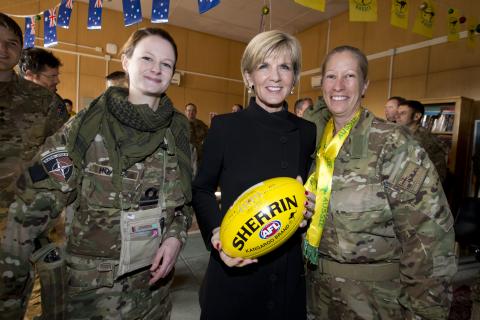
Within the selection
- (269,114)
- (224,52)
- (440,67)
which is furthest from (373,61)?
(269,114)

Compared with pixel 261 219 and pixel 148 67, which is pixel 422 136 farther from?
pixel 148 67

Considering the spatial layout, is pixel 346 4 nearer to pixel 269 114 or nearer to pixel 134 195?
pixel 269 114

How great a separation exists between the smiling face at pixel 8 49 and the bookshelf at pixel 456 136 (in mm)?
5476

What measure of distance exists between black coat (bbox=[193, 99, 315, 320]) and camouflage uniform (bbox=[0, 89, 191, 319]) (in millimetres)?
252

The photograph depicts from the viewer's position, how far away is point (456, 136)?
4594mm

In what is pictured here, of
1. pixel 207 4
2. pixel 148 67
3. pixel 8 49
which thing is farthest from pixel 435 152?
pixel 8 49

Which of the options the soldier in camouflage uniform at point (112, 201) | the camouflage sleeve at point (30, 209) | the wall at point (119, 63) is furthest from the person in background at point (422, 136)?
the wall at point (119, 63)

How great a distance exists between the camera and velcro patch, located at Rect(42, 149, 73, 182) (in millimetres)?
1089

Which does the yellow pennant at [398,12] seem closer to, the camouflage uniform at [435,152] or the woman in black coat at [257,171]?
the camouflage uniform at [435,152]

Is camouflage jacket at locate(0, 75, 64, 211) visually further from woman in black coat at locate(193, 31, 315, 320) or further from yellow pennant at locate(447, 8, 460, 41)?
yellow pennant at locate(447, 8, 460, 41)

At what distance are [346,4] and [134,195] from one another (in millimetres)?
7422

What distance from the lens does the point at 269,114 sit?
1338 millimetres

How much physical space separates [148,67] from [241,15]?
7.34 metres

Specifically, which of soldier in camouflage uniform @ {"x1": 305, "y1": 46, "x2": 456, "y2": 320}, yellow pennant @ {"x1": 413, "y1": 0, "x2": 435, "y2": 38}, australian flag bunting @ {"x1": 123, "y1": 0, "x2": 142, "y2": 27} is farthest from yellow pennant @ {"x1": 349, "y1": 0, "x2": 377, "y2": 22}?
soldier in camouflage uniform @ {"x1": 305, "y1": 46, "x2": 456, "y2": 320}
